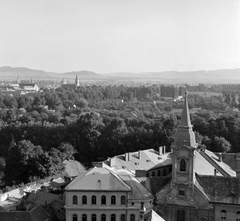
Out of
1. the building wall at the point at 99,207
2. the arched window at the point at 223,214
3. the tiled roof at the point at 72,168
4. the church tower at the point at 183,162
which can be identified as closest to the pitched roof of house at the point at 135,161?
the tiled roof at the point at 72,168

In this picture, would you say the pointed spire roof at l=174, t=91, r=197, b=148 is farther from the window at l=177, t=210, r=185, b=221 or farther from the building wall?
the building wall

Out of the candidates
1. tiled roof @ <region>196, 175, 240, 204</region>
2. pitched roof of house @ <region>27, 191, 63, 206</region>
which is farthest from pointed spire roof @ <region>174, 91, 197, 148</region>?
pitched roof of house @ <region>27, 191, 63, 206</region>

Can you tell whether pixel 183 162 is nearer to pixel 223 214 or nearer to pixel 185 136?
pixel 185 136

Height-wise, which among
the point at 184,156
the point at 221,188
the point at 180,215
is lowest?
the point at 180,215

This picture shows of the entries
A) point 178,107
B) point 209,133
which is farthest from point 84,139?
point 178,107

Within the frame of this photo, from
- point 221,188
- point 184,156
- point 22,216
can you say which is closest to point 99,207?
point 22,216

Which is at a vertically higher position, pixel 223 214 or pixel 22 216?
pixel 223 214

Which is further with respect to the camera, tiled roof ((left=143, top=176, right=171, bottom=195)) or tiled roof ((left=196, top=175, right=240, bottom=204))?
tiled roof ((left=143, top=176, right=171, bottom=195))
